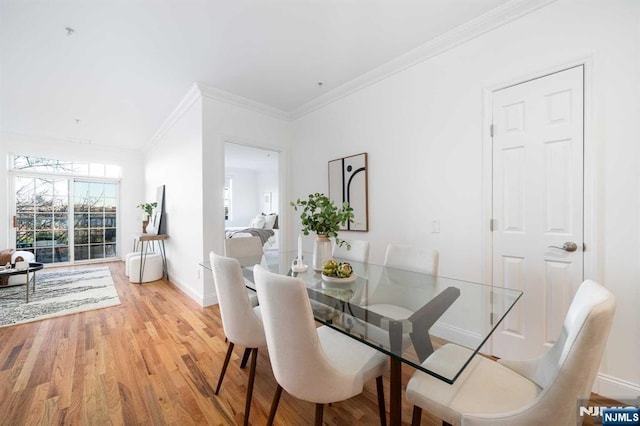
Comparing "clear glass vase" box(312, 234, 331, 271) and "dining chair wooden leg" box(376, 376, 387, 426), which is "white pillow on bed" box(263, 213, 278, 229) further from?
"dining chair wooden leg" box(376, 376, 387, 426)

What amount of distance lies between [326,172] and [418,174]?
4.45ft

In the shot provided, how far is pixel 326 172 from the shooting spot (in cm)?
361

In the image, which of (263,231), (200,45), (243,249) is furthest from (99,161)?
(243,249)

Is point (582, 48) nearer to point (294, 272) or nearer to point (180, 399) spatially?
point (294, 272)

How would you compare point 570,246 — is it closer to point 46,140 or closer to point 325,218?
point 325,218

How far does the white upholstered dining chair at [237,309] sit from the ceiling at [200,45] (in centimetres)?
195

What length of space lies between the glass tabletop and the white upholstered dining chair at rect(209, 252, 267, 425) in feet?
1.05

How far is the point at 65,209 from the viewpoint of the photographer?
563 centimetres

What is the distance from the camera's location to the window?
17.1 ft

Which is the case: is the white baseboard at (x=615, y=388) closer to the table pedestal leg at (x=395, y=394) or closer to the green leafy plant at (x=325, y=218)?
the table pedestal leg at (x=395, y=394)

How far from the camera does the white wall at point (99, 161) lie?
496 centimetres

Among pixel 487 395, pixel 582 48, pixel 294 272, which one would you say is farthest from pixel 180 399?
pixel 582 48

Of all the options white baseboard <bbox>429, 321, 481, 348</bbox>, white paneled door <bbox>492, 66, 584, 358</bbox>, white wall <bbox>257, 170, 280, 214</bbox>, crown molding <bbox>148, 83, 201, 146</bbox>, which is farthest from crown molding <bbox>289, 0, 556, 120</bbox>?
white wall <bbox>257, 170, 280, 214</bbox>

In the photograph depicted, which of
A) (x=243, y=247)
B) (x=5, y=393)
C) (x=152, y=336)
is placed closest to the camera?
(x=5, y=393)
